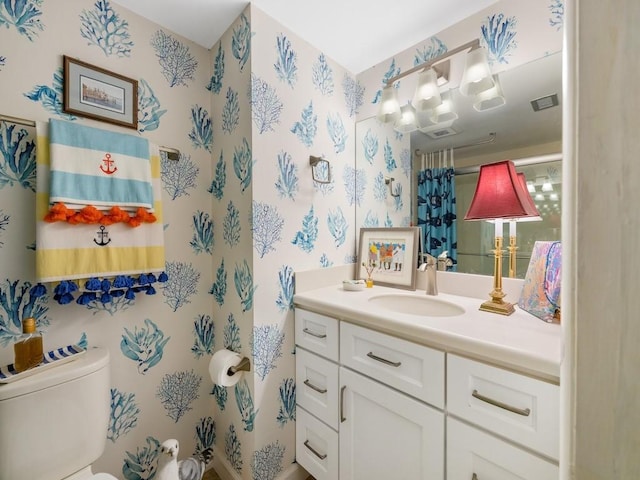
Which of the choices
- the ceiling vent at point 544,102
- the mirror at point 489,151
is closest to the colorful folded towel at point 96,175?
the mirror at point 489,151

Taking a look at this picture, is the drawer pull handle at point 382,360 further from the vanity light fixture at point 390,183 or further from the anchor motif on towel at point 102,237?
the anchor motif on towel at point 102,237

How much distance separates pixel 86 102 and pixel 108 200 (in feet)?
1.42

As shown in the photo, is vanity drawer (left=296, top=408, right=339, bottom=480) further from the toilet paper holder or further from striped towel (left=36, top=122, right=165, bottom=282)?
striped towel (left=36, top=122, right=165, bottom=282)

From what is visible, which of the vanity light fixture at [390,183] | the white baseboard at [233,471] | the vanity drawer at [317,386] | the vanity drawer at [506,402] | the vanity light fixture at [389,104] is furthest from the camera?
Answer: the vanity light fixture at [390,183]

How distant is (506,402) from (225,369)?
3.50 feet

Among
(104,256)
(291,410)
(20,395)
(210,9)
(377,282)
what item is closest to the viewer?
(20,395)

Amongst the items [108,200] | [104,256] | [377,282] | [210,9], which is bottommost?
[377,282]

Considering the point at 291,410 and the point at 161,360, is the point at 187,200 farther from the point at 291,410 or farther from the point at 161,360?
the point at 291,410

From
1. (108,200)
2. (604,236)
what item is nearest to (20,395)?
(108,200)

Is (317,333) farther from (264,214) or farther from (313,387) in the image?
(264,214)

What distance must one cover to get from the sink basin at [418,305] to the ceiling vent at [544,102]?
2.91ft

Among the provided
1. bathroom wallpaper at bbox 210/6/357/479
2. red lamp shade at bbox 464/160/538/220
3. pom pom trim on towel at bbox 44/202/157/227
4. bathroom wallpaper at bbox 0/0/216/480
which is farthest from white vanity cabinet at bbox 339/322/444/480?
pom pom trim on towel at bbox 44/202/157/227

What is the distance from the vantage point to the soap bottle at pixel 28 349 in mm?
898

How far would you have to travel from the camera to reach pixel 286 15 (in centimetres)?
127
